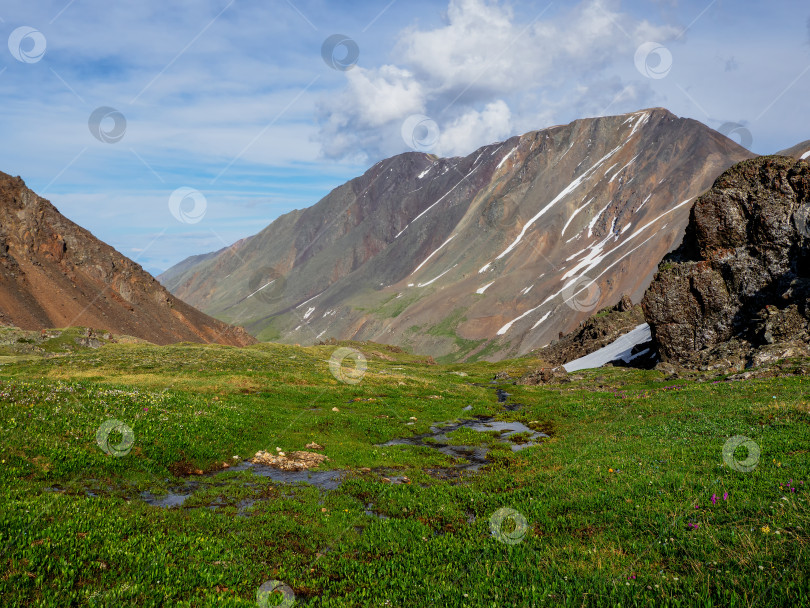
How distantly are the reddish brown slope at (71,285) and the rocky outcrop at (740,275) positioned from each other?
435ft

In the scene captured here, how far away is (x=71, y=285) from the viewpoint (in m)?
133

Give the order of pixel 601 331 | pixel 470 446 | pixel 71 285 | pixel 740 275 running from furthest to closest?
1. pixel 71 285
2. pixel 601 331
3. pixel 740 275
4. pixel 470 446

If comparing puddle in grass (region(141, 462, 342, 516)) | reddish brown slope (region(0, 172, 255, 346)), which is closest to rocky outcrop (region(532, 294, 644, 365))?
puddle in grass (region(141, 462, 342, 516))

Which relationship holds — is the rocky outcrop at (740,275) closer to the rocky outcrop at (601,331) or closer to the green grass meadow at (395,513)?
the green grass meadow at (395,513)

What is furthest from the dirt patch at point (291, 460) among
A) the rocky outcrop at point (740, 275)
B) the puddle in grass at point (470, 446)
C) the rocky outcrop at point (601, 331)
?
the rocky outcrop at point (601, 331)

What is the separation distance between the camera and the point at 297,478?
22.0 metres

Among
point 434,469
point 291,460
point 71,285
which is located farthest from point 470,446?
point 71,285

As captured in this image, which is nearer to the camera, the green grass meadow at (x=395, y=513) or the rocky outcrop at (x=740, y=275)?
the green grass meadow at (x=395, y=513)

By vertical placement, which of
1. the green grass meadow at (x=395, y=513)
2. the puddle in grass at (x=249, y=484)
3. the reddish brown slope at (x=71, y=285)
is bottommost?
the puddle in grass at (x=249, y=484)

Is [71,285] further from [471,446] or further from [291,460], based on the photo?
[471,446]

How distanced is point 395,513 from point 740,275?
64.9 m

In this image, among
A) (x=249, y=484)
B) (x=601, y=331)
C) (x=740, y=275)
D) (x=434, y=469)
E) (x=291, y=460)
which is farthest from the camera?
(x=601, y=331)

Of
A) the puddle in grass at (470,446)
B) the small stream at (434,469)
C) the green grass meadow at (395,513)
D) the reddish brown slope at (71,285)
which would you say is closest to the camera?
the green grass meadow at (395,513)

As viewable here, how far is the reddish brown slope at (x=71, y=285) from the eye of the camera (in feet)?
388
